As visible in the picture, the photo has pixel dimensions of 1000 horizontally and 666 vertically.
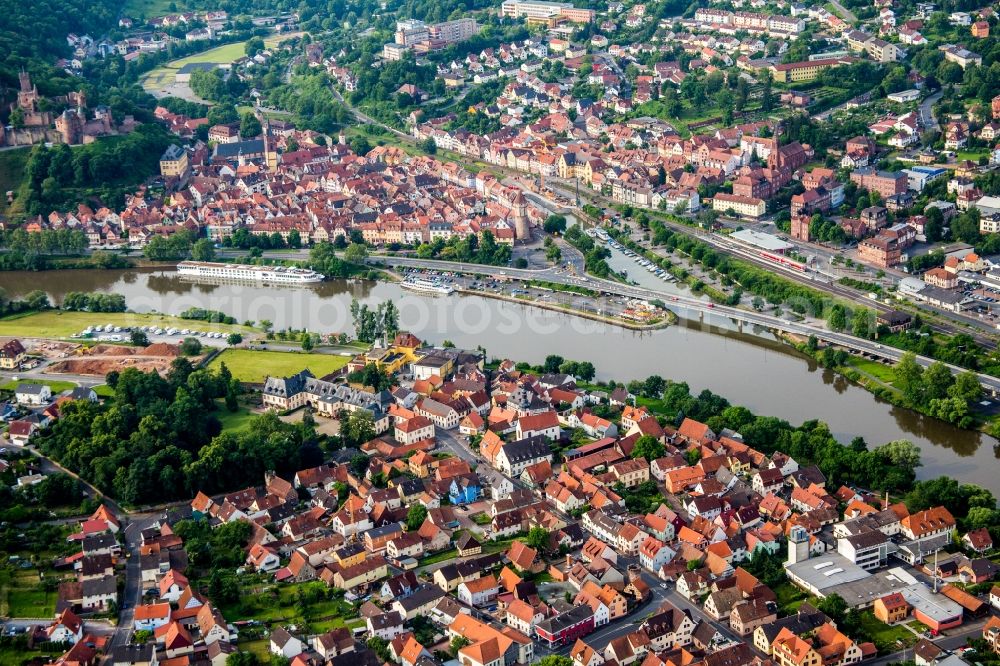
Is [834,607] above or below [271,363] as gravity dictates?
above

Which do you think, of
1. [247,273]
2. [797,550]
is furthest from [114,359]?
[797,550]

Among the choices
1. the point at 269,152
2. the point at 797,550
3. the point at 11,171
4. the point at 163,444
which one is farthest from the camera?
the point at 269,152

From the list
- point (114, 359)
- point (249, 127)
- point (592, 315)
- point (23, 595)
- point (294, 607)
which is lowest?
point (114, 359)

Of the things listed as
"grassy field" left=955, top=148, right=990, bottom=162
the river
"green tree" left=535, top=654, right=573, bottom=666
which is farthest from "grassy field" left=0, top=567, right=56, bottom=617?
"grassy field" left=955, top=148, right=990, bottom=162

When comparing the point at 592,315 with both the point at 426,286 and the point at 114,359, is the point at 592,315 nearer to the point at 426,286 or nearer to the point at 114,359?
the point at 426,286

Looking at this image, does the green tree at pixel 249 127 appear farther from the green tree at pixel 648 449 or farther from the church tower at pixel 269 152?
the green tree at pixel 648 449

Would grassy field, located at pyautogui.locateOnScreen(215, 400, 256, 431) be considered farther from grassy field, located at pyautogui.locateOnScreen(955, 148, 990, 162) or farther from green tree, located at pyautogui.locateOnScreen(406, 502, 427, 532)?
grassy field, located at pyautogui.locateOnScreen(955, 148, 990, 162)

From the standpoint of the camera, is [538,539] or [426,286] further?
[426,286]

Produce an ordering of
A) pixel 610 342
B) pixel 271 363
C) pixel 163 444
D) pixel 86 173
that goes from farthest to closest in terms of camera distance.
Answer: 1. pixel 86 173
2. pixel 610 342
3. pixel 271 363
4. pixel 163 444

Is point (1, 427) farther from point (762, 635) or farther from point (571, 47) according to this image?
point (571, 47)
